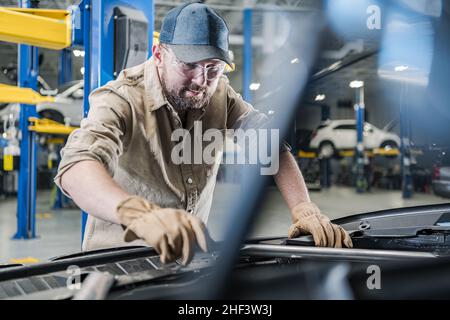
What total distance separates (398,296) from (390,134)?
9.00 metres

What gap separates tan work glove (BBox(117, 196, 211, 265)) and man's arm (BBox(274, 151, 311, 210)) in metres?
0.62

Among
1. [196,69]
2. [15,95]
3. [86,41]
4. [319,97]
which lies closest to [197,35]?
[196,69]

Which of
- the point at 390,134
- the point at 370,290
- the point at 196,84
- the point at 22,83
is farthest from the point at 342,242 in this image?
the point at 390,134

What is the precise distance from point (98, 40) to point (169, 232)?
1.16 m

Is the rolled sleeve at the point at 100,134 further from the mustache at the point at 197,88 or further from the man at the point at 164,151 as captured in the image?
the mustache at the point at 197,88

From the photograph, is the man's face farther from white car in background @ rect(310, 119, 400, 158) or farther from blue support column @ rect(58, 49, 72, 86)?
white car in background @ rect(310, 119, 400, 158)

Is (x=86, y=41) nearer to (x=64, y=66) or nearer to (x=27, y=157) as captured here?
(x=27, y=157)

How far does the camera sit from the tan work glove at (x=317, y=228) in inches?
41.9

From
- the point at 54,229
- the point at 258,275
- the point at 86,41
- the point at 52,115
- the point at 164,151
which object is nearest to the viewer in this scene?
→ the point at 258,275

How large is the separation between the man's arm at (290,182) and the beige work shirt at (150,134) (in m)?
0.27

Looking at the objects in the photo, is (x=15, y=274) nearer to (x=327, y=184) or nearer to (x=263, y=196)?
(x=263, y=196)

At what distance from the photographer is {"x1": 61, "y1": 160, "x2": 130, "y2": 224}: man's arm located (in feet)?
2.60

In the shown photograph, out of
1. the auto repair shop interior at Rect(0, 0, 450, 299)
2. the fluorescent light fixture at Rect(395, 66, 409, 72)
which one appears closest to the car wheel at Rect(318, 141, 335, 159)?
the auto repair shop interior at Rect(0, 0, 450, 299)

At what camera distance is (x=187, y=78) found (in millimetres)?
1128
